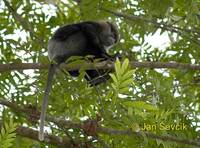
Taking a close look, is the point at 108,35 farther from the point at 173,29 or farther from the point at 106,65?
the point at 106,65

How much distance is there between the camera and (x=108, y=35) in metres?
7.05

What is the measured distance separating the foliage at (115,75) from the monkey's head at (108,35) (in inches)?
10.2

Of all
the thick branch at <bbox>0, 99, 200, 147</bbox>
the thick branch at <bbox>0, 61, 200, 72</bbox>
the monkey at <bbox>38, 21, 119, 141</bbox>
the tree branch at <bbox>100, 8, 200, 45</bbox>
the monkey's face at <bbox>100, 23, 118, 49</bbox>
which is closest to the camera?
the thick branch at <bbox>0, 99, 200, 147</bbox>

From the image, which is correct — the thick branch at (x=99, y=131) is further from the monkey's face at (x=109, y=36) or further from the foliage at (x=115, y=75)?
the monkey's face at (x=109, y=36)

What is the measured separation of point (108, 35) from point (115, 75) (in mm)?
3085

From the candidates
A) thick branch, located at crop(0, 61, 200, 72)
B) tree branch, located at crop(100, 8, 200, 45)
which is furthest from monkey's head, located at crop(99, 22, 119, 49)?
thick branch, located at crop(0, 61, 200, 72)

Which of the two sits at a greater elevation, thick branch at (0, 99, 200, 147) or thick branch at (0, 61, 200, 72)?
thick branch at (0, 61, 200, 72)

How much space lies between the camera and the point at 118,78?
10.5 ft

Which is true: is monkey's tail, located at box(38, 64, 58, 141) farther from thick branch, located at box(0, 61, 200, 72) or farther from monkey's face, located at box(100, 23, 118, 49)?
monkey's face, located at box(100, 23, 118, 49)

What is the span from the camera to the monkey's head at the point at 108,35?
6840mm

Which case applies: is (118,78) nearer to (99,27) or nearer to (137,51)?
(137,51)

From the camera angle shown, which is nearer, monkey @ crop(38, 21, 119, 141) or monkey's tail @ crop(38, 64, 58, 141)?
monkey's tail @ crop(38, 64, 58, 141)

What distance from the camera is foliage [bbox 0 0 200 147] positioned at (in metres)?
4.50

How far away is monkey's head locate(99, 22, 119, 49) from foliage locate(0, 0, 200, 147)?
259mm
